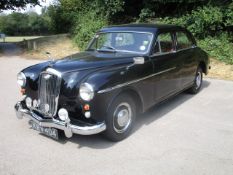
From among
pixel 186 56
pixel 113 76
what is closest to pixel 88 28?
pixel 186 56

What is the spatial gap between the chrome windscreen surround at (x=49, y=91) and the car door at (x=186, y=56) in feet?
9.48

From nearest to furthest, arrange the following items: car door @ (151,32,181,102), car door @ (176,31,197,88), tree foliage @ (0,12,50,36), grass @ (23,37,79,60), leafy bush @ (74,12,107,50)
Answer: car door @ (151,32,181,102) < car door @ (176,31,197,88) < grass @ (23,37,79,60) < leafy bush @ (74,12,107,50) < tree foliage @ (0,12,50,36)

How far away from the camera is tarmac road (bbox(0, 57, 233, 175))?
4.03m

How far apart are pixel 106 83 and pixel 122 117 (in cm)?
72

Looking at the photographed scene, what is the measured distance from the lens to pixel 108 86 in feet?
14.6

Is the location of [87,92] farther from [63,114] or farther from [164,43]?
[164,43]

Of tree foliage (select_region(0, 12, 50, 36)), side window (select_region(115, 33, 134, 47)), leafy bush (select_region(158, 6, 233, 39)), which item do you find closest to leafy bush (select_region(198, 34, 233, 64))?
leafy bush (select_region(158, 6, 233, 39))

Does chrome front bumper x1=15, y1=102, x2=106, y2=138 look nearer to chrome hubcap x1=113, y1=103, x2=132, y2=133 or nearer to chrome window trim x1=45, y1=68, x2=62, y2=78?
chrome hubcap x1=113, y1=103, x2=132, y2=133

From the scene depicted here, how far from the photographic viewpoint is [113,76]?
15.1 ft

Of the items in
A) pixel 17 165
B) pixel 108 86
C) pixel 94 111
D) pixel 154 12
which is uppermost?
pixel 154 12

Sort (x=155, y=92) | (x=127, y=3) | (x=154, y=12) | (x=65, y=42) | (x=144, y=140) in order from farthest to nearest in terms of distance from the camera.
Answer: (x=65, y=42)
(x=127, y=3)
(x=154, y=12)
(x=155, y=92)
(x=144, y=140)

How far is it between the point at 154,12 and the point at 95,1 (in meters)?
3.41

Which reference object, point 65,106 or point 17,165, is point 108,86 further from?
point 17,165

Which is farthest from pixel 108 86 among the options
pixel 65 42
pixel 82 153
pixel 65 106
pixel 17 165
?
pixel 65 42
